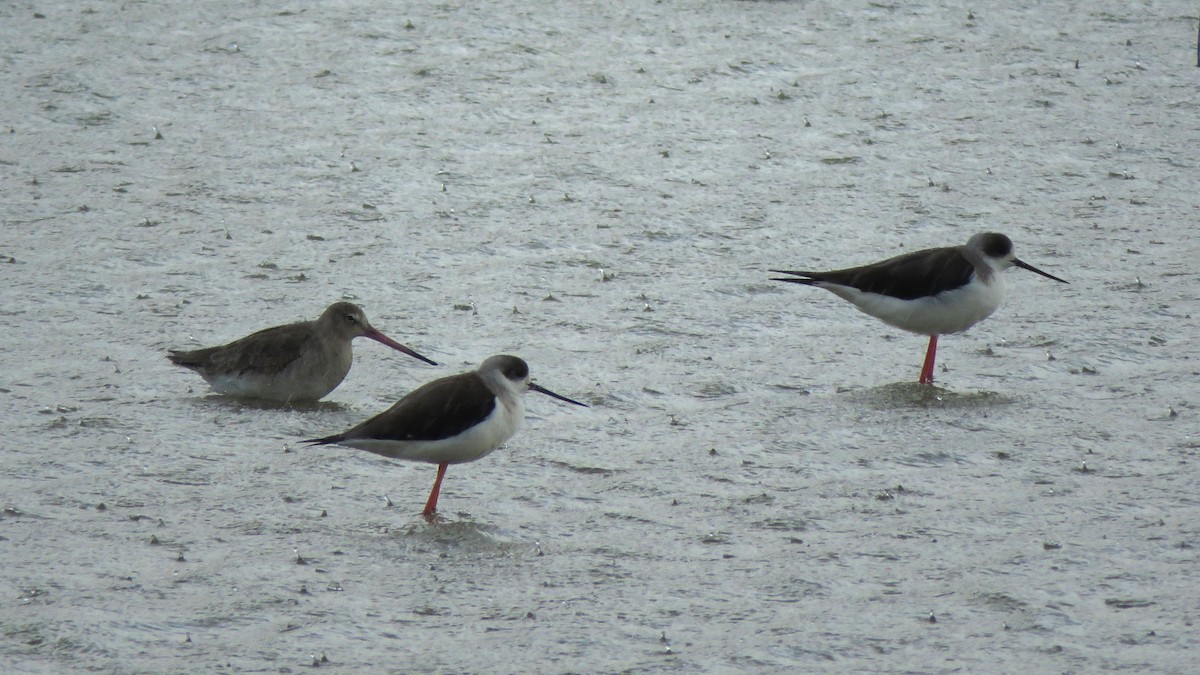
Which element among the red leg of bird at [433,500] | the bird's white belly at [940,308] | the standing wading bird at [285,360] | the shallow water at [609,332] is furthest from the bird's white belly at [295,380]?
the bird's white belly at [940,308]

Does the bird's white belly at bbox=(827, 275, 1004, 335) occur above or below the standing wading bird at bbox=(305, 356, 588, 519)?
above

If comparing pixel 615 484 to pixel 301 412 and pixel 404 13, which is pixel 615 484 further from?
pixel 404 13

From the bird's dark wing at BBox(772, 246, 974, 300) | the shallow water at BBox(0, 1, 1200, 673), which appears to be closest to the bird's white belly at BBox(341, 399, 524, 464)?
the shallow water at BBox(0, 1, 1200, 673)

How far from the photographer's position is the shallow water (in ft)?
19.6

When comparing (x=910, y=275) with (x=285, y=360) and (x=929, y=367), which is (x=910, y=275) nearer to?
(x=929, y=367)

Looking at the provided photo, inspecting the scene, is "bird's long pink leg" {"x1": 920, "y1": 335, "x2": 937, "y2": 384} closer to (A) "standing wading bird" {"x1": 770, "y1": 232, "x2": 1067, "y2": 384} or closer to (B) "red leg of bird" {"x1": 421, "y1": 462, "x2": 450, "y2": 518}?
(A) "standing wading bird" {"x1": 770, "y1": 232, "x2": 1067, "y2": 384}

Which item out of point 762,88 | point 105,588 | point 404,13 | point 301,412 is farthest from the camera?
point 404,13

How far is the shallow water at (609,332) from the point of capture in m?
5.96

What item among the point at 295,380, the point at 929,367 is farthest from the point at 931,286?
the point at 295,380

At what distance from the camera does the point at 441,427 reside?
6895 mm

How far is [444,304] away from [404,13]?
6.97 metres

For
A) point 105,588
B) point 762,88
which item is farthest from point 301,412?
point 762,88

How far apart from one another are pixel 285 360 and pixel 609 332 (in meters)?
1.95

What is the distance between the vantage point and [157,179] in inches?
457
